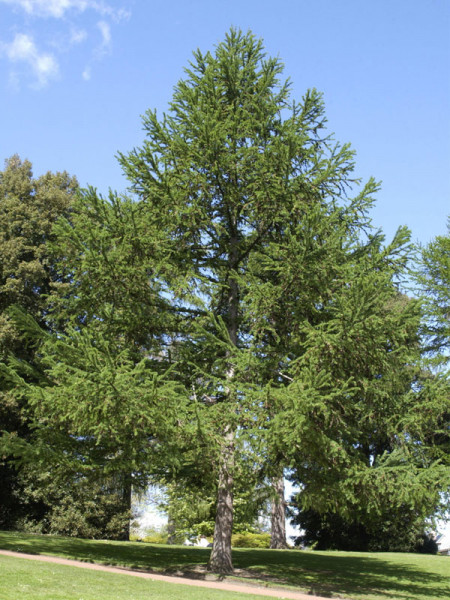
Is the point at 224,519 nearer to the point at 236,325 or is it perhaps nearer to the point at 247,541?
the point at 236,325

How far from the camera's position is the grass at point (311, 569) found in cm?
1132

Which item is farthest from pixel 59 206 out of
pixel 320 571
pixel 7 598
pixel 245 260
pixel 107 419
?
pixel 7 598

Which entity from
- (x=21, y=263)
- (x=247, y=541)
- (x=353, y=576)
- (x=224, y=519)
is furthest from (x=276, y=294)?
(x=247, y=541)

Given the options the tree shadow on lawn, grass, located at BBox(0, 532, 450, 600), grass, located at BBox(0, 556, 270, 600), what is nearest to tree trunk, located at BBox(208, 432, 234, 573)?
grass, located at BBox(0, 532, 450, 600)

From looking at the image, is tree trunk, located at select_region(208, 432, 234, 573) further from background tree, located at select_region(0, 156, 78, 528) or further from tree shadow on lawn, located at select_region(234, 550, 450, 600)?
background tree, located at select_region(0, 156, 78, 528)

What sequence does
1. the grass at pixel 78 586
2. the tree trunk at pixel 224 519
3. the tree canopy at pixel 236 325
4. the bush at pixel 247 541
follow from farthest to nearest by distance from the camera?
the bush at pixel 247 541 < the tree trunk at pixel 224 519 < the tree canopy at pixel 236 325 < the grass at pixel 78 586

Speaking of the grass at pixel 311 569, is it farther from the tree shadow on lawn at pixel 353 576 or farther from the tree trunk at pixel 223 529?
the tree trunk at pixel 223 529

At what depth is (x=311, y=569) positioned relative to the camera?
576 inches

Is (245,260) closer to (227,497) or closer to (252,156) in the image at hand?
(252,156)

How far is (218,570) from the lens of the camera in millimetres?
11820

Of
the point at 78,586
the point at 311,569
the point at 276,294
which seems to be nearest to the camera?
the point at 78,586

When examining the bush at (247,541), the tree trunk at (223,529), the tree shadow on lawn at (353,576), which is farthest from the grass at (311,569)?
the bush at (247,541)

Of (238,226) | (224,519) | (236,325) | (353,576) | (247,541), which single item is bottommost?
(247,541)

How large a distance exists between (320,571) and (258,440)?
21.3 ft
